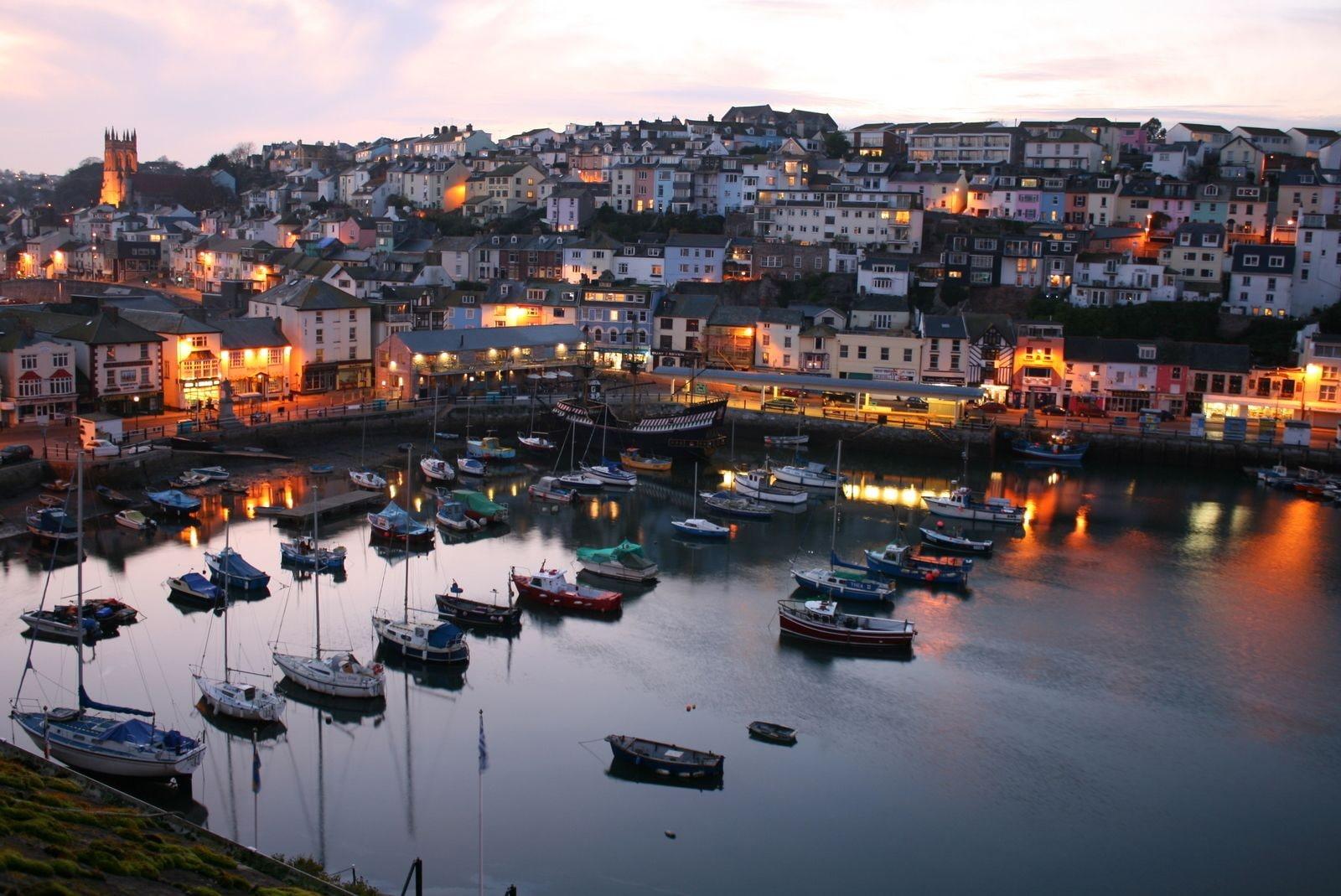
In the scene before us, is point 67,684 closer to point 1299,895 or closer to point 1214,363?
point 1299,895

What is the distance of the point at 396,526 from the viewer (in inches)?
870

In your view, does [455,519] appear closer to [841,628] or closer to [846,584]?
[846,584]

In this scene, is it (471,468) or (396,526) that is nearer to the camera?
(396,526)

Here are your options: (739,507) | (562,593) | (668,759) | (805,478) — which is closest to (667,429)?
(805,478)

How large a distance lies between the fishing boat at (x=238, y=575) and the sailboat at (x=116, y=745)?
5484 millimetres

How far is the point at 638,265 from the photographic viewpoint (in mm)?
44469

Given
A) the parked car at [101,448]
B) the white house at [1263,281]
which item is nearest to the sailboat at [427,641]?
the parked car at [101,448]

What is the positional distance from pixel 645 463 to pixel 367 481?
709cm

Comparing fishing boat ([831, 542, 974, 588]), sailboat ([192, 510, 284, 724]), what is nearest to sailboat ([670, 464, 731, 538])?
fishing boat ([831, 542, 974, 588])

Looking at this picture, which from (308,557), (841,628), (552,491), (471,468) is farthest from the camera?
(471,468)

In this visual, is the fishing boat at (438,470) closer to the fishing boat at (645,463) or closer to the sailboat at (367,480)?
the sailboat at (367,480)

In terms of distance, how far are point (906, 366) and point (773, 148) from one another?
96.2 ft

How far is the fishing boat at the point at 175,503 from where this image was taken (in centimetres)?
2314

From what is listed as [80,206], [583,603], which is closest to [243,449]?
[583,603]
